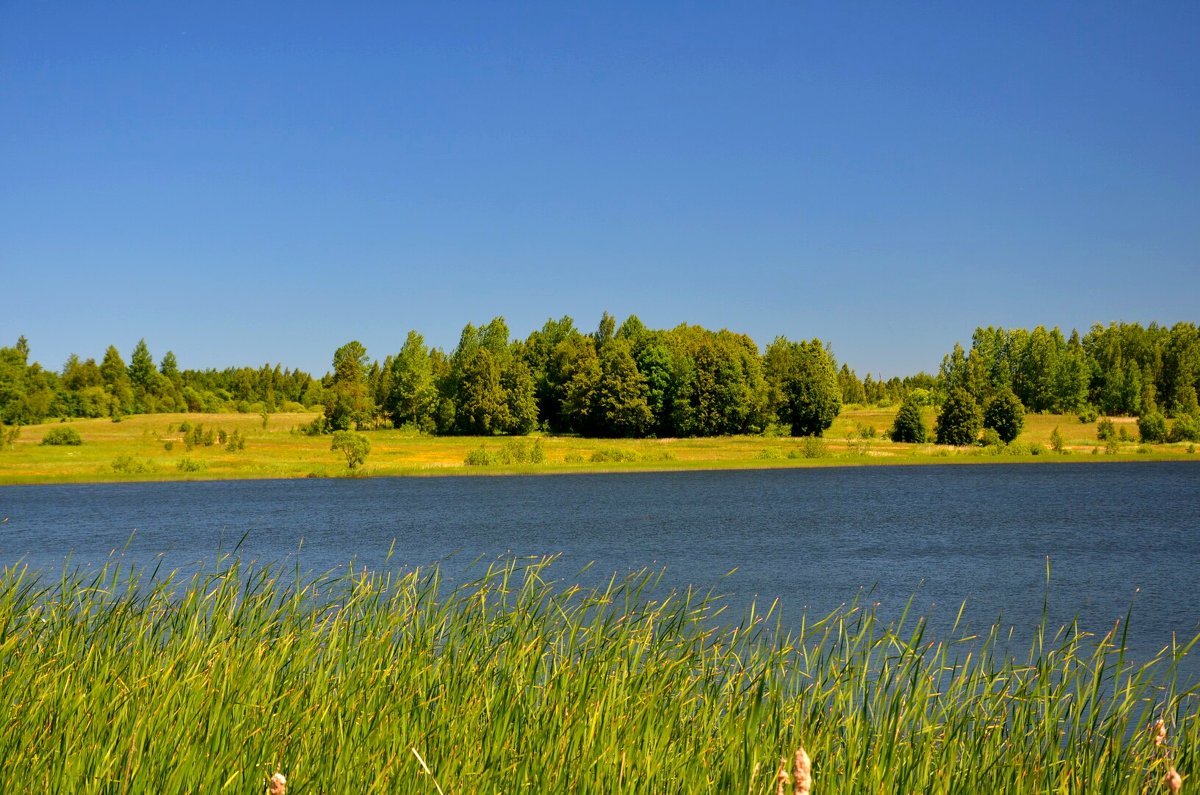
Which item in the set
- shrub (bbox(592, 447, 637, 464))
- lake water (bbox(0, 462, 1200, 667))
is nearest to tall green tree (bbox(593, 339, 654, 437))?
shrub (bbox(592, 447, 637, 464))

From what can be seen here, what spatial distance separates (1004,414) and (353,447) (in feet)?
164

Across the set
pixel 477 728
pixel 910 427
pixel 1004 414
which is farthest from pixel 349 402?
pixel 477 728

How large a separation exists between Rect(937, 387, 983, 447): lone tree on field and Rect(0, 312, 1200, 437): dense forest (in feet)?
1.08

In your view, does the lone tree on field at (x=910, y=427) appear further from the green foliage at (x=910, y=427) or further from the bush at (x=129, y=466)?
the bush at (x=129, y=466)

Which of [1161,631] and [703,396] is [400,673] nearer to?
[1161,631]

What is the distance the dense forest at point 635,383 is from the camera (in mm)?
85875

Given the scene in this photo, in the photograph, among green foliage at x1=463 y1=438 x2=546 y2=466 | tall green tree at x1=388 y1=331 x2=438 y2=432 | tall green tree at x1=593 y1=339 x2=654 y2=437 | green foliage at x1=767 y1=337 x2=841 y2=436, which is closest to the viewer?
green foliage at x1=463 y1=438 x2=546 y2=466

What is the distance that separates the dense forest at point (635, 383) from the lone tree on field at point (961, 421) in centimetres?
33

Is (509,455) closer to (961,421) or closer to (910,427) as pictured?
(910,427)

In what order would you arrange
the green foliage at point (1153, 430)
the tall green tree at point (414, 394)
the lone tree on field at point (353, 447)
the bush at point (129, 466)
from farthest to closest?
the tall green tree at point (414, 394), the green foliage at point (1153, 430), the lone tree on field at point (353, 447), the bush at point (129, 466)

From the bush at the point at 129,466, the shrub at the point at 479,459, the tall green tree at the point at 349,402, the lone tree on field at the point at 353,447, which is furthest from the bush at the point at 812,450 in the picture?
the bush at the point at 129,466

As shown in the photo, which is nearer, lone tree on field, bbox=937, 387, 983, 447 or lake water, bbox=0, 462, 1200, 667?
lake water, bbox=0, 462, 1200, 667

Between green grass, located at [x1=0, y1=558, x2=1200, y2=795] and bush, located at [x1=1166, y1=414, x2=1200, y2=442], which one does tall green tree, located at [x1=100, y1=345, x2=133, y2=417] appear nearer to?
bush, located at [x1=1166, y1=414, x2=1200, y2=442]

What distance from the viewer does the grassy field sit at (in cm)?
6250
